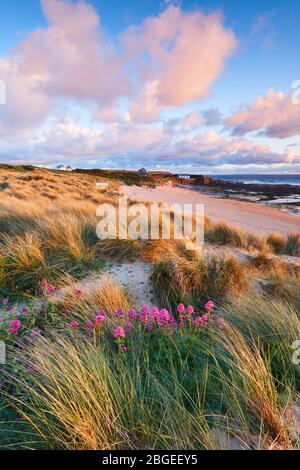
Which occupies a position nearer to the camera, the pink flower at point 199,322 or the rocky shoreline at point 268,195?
the pink flower at point 199,322

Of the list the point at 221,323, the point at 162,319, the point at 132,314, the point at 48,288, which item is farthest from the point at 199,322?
the point at 48,288

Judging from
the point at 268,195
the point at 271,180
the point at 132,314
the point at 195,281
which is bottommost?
the point at 195,281

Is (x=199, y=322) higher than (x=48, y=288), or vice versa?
(x=48, y=288)

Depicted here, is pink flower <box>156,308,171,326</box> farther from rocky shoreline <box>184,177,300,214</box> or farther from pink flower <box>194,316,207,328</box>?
rocky shoreline <box>184,177,300,214</box>

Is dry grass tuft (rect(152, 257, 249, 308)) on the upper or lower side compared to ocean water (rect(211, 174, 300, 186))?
lower

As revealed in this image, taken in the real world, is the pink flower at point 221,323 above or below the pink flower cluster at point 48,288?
below

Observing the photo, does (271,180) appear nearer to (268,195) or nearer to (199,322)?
(268,195)

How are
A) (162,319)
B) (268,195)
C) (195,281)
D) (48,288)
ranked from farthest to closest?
(268,195) → (195,281) → (48,288) → (162,319)

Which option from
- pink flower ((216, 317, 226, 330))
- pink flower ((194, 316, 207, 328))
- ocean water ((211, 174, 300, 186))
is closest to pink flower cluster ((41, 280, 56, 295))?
pink flower ((194, 316, 207, 328))

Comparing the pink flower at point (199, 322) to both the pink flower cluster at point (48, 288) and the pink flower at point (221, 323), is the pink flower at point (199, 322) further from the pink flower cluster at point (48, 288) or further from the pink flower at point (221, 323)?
the pink flower cluster at point (48, 288)

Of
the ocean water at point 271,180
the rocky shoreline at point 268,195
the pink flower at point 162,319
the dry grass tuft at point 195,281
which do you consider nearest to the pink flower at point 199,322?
the pink flower at point 162,319

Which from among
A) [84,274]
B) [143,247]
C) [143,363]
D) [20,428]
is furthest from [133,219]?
[20,428]

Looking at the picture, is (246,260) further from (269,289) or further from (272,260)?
(269,289)

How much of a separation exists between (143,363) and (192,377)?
42 centimetres
